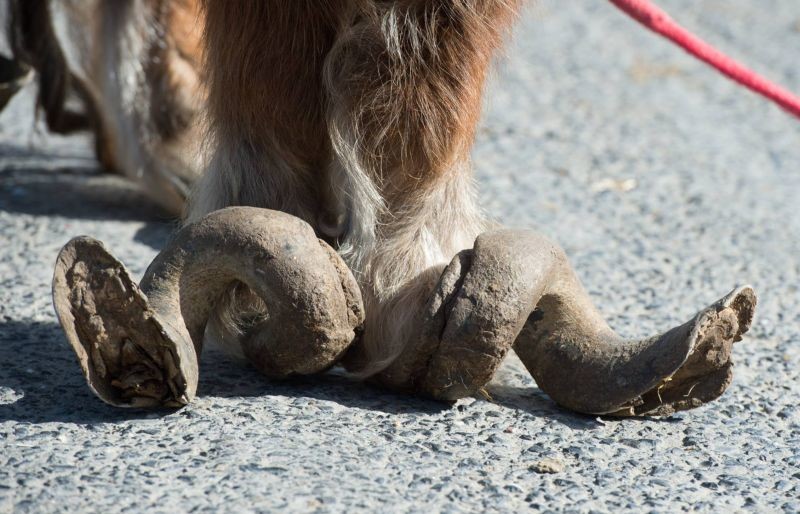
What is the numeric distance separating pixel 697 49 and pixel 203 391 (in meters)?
1.49

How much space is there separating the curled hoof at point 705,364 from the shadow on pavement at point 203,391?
12cm

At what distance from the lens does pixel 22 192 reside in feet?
11.4

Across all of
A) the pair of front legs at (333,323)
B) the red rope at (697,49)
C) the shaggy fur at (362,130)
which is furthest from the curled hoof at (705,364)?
the red rope at (697,49)

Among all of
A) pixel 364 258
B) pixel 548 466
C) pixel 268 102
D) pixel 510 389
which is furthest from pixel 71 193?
pixel 548 466

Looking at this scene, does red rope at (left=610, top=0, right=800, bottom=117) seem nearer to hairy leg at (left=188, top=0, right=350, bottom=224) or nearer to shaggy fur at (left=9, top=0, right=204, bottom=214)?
hairy leg at (left=188, top=0, right=350, bottom=224)

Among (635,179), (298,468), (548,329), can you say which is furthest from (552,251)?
(635,179)

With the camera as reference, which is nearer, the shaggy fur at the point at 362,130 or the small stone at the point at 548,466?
the small stone at the point at 548,466

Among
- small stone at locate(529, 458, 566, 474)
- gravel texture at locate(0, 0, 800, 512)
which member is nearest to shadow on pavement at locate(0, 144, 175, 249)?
gravel texture at locate(0, 0, 800, 512)

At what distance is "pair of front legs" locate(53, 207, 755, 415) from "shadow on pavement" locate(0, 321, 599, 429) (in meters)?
0.05

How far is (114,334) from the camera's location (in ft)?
5.89

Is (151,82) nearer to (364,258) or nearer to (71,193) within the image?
(71,193)

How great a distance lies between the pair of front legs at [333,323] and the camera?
1809 millimetres

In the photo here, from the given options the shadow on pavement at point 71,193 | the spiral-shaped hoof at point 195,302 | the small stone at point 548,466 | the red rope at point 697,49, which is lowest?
the shadow on pavement at point 71,193

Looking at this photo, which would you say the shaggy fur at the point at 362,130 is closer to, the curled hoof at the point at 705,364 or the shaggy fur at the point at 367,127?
the shaggy fur at the point at 367,127
